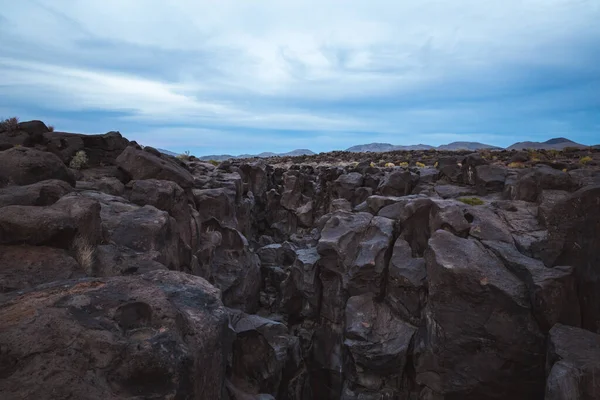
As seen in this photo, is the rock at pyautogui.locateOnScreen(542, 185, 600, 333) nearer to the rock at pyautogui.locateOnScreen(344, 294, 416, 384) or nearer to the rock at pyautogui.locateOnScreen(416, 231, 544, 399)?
the rock at pyautogui.locateOnScreen(416, 231, 544, 399)

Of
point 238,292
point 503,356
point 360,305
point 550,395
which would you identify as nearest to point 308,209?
point 238,292

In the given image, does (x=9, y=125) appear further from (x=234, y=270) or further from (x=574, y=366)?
(x=574, y=366)

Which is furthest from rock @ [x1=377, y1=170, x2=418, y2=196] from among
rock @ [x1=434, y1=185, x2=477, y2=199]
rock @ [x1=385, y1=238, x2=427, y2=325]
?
rock @ [x1=385, y1=238, x2=427, y2=325]

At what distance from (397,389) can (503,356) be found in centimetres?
489

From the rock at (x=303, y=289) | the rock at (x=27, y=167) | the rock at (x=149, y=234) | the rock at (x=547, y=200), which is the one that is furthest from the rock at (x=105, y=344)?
the rock at (x=547, y=200)

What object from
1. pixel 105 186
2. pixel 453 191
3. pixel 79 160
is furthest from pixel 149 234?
pixel 453 191

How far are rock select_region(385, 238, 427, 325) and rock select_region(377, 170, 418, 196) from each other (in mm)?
13971

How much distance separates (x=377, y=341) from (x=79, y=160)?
658 inches

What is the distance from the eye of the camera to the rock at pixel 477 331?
40.8ft

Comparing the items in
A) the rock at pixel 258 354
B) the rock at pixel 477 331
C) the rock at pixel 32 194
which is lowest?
the rock at pixel 258 354

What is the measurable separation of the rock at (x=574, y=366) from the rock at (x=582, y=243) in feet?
4.13

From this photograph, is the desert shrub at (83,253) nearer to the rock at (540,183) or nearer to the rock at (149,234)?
the rock at (149,234)

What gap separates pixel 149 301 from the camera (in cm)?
677

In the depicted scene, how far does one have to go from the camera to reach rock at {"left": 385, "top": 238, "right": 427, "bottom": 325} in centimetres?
Result: 1569
